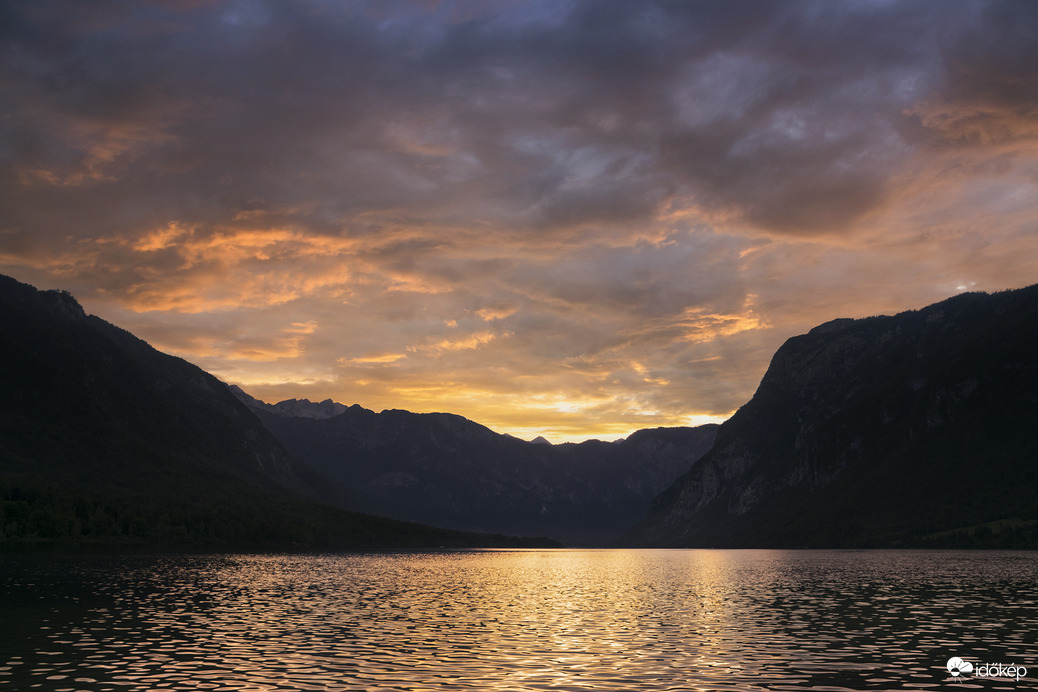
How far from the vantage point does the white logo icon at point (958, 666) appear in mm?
45969

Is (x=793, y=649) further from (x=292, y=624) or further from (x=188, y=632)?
(x=188, y=632)

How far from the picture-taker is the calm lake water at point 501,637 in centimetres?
4456

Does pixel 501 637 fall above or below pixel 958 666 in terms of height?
below

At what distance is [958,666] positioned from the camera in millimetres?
47125

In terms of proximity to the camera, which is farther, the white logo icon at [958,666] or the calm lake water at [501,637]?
the white logo icon at [958,666]

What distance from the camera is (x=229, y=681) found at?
4369 cm

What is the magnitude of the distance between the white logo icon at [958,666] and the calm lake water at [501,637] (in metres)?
0.80

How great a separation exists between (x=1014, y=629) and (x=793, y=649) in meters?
21.4

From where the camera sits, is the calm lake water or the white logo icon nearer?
the calm lake water

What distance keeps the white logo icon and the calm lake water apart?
80 cm

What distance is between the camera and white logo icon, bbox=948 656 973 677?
46.0 m

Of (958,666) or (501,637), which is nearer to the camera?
(958,666)

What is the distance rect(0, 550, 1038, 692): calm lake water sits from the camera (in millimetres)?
44562

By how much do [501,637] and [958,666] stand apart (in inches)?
1223
